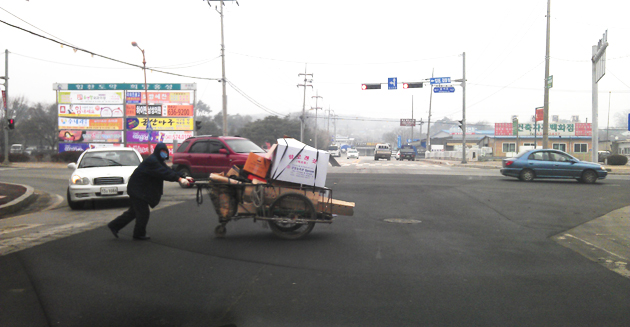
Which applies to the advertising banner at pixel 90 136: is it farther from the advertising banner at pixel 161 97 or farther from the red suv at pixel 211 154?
the red suv at pixel 211 154

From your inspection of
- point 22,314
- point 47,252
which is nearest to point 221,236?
point 47,252

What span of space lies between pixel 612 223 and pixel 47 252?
1043 cm

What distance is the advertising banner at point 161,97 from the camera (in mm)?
42375

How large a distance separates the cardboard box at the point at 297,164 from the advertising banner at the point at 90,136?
40506 millimetres

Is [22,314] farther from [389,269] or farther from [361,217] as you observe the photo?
[361,217]

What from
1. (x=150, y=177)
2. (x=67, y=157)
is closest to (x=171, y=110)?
(x=67, y=157)

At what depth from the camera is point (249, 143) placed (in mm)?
17109

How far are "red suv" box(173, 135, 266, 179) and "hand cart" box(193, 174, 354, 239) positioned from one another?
28.1 feet

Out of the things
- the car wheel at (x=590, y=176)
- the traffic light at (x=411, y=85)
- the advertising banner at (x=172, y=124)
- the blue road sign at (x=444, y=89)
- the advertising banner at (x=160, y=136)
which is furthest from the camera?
the advertising banner at (x=160, y=136)

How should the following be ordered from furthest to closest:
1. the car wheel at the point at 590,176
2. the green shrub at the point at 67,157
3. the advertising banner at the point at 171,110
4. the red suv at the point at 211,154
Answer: the advertising banner at the point at 171,110 → the green shrub at the point at 67,157 → the car wheel at the point at 590,176 → the red suv at the point at 211,154

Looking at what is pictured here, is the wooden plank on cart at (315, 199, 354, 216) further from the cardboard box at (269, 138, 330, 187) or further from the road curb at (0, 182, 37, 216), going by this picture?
the road curb at (0, 182, 37, 216)

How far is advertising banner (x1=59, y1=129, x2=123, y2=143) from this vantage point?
143ft

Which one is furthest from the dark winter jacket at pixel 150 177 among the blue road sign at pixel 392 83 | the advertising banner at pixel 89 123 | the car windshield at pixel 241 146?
the advertising banner at pixel 89 123

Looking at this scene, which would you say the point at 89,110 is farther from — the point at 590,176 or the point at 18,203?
the point at 590,176
